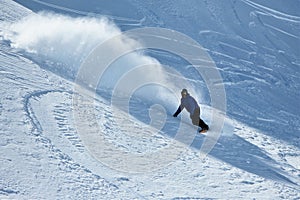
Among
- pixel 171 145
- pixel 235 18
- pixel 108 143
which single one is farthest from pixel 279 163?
pixel 235 18

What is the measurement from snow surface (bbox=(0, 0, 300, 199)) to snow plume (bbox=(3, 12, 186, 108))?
5cm

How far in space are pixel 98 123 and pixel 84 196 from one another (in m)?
2.80

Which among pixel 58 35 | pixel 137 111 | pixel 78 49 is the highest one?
pixel 58 35

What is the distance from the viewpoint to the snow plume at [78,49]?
1116 cm

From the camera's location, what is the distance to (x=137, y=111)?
9430mm

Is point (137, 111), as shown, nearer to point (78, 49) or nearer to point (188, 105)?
point (188, 105)

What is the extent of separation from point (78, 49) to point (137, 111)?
406cm

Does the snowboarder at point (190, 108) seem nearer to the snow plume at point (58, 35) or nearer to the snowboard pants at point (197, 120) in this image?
the snowboard pants at point (197, 120)

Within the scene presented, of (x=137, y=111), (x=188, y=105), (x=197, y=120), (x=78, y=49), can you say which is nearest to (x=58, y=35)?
(x=78, y=49)

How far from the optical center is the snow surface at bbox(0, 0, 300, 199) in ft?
19.5

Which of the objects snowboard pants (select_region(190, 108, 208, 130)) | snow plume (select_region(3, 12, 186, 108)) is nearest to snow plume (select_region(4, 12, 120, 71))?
snow plume (select_region(3, 12, 186, 108))

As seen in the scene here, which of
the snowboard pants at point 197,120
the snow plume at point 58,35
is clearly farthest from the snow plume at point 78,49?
the snowboard pants at point 197,120

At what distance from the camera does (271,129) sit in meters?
11.1

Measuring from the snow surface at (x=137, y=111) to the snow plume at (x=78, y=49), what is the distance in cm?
5
